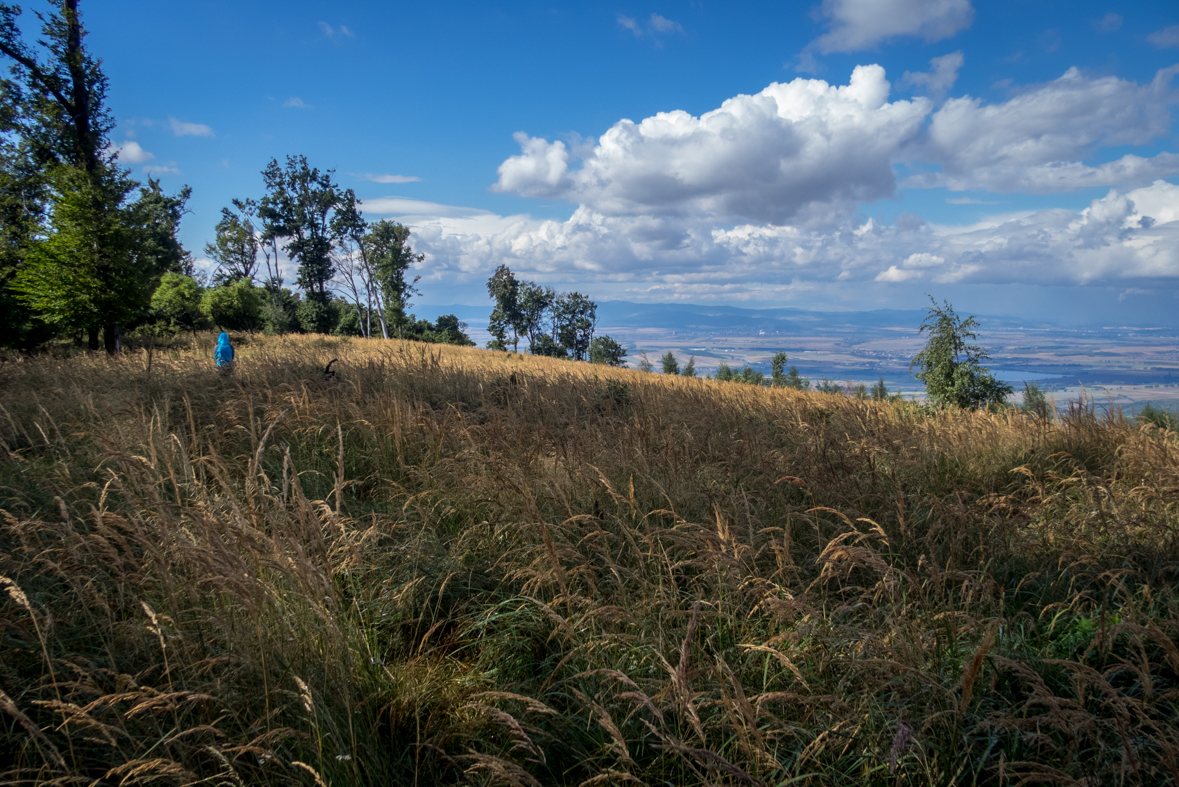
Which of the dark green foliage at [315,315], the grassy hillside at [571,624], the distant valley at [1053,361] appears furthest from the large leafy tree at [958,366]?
the dark green foliage at [315,315]

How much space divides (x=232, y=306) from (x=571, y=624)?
3141cm

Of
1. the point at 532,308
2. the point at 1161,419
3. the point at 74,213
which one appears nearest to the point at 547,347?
the point at 532,308

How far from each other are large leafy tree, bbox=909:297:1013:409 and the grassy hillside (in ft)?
25.5

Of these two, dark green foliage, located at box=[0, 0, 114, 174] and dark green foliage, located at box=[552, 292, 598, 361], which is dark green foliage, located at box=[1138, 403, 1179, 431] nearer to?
dark green foliage, located at box=[0, 0, 114, 174]

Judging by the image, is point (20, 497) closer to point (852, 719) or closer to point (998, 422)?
point (852, 719)

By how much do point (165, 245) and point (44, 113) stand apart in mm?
25679

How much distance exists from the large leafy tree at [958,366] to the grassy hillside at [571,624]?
7.77 m

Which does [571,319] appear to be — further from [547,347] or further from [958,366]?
[958,366]

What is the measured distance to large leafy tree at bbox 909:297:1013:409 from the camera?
11.5 meters

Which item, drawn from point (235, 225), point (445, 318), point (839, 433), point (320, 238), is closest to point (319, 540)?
point (839, 433)

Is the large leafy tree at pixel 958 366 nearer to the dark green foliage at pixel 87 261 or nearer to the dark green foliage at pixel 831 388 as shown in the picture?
the dark green foliage at pixel 831 388

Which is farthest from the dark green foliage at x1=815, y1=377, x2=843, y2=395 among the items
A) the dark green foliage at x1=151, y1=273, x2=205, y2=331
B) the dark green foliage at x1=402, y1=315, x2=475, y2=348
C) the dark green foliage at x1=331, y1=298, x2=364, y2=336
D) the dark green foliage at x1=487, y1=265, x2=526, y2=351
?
the dark green foliage at x1=487, y1=265, x2=526, y2=351

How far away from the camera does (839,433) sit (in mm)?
5332

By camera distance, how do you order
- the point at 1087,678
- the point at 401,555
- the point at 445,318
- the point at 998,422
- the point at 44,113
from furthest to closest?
the point at 445,318, the point at 44,113, the point at 998,422, the point at 401,555, the point at 1087,678
